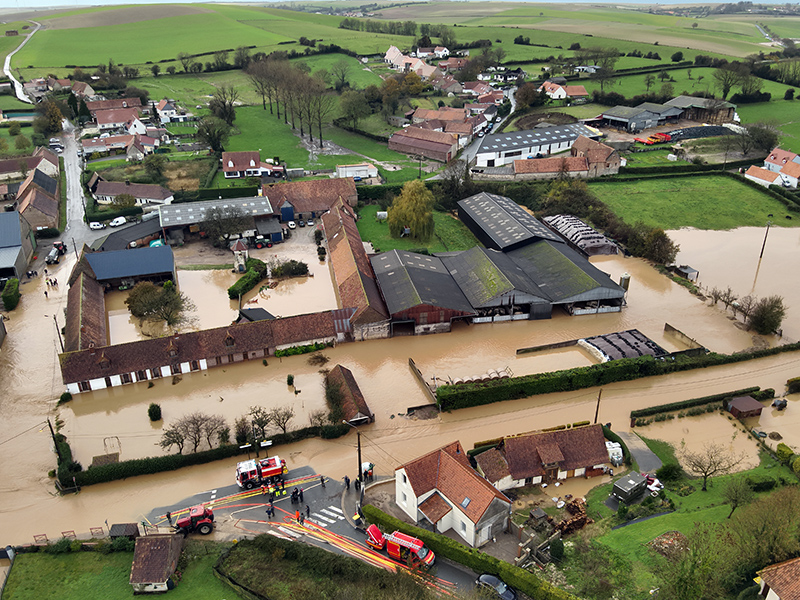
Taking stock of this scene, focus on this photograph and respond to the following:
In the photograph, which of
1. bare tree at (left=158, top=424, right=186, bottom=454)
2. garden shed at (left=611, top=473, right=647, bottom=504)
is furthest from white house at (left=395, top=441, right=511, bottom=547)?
bare tree at (left=158, top=424, right=186, bottom=454)

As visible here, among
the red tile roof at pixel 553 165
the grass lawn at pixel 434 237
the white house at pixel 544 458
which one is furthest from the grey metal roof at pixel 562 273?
the red tile roof at pixel 553 165

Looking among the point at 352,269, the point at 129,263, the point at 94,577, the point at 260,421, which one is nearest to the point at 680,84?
the point at 352,269

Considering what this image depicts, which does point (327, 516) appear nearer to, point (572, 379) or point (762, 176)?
point (572, 379)

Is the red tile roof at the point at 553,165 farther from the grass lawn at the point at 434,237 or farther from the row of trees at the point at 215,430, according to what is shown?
the row of trees at the point at 215,430

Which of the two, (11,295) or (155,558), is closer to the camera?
(155,558)

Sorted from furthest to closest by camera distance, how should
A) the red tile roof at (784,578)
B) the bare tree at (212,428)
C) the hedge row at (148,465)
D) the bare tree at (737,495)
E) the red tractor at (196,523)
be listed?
the bare tree at (212,428) → the hedge row at (148,465) → the red tractor at (196,523) → the bare tree at (737,495) → the red tile roof at (784,578)

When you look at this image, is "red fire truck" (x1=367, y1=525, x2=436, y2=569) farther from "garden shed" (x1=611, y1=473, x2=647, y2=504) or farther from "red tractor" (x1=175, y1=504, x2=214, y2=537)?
"garden shed" (x1=611, y1=473, x2=647, y2=504)

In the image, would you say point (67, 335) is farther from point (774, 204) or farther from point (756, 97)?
point (756, 97)
